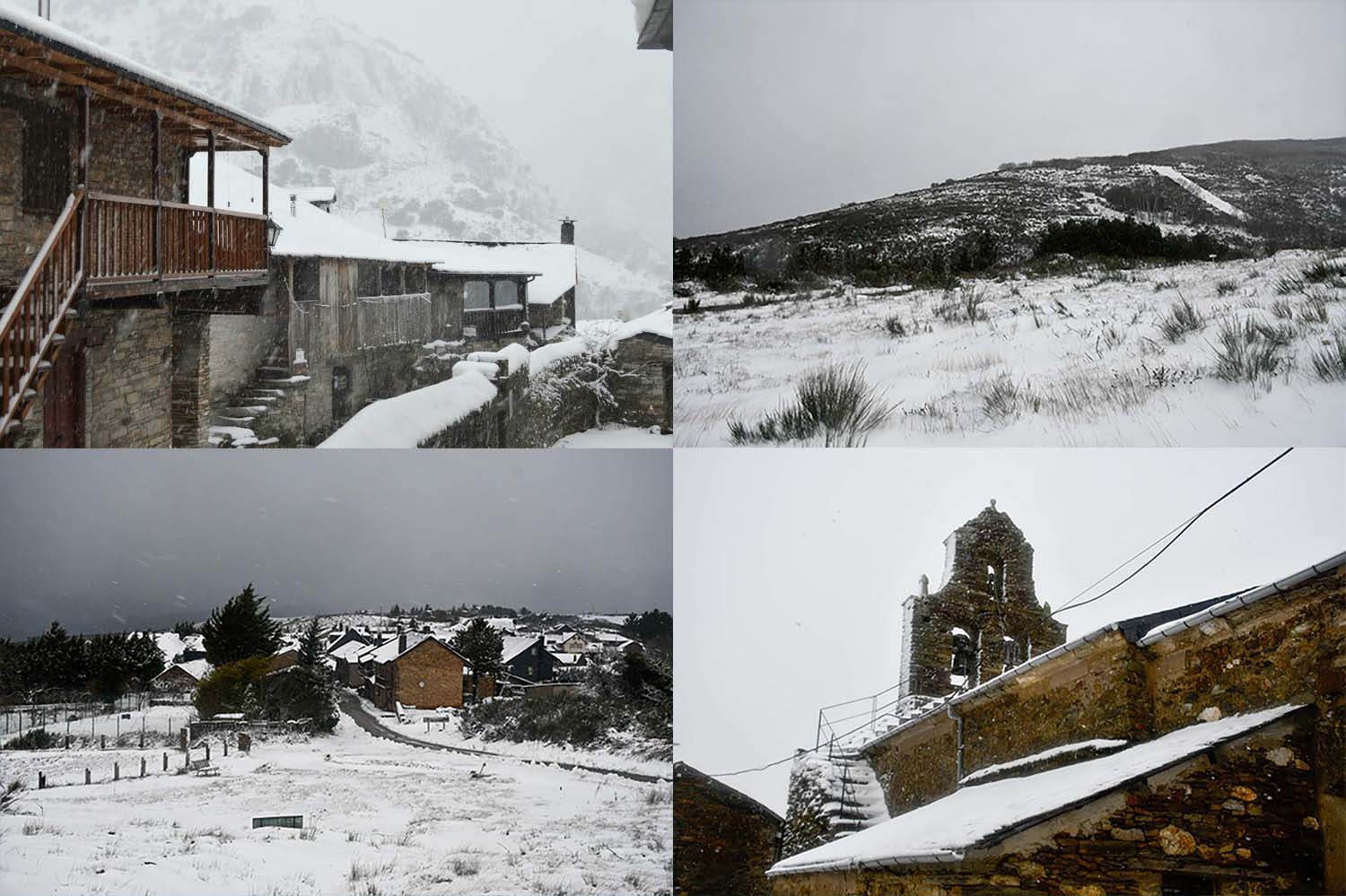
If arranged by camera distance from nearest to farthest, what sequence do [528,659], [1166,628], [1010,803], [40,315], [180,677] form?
1. [1010,803]
2. [1166,628]
3. [40,315]
4. [180,677]
5. [528,659]

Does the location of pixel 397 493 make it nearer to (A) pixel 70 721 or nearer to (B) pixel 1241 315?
(A) pixel 70 721

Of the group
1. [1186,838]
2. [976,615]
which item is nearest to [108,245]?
[976,615]

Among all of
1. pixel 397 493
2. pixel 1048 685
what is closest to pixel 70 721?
pixel 397 493

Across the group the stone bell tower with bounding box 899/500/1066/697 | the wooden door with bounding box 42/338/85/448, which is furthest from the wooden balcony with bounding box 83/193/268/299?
the stone bell tower with bounding box 899/500/1066/697

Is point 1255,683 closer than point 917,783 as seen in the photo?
Yes

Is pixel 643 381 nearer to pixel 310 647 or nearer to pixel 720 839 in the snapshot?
pixel 310 647

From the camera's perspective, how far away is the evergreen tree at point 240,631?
18.7ft

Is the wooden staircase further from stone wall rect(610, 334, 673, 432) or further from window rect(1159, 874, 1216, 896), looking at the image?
window rect(1159, 874, 1216, 896)

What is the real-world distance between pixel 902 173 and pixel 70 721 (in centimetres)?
487

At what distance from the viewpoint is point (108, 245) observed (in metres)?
5.19

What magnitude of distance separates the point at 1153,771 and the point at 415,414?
363cm

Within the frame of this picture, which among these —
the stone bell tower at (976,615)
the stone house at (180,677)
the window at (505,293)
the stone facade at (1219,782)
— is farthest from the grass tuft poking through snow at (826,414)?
the stone house at (180,677)

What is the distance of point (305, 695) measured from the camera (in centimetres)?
574

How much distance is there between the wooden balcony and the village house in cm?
376
